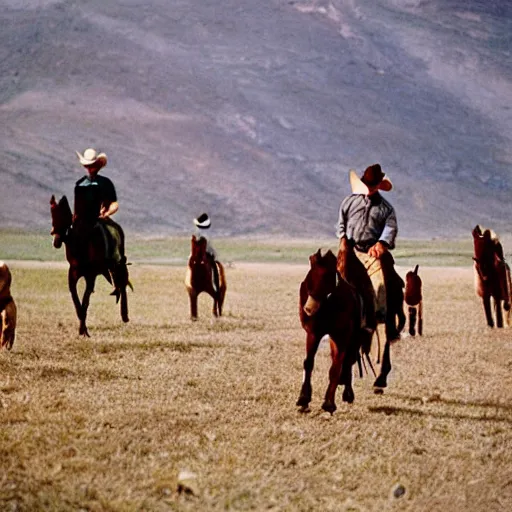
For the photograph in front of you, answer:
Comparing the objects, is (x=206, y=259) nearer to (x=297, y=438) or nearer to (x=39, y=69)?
(x=297, y=438)

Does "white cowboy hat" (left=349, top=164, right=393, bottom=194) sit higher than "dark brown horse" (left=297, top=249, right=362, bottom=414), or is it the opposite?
"white cowboy hat" (left=349, top=164, right=393, bottom=194)

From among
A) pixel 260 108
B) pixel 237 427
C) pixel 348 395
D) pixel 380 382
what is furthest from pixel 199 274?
pixel 260 108

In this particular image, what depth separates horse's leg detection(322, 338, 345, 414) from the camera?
6.23 meters

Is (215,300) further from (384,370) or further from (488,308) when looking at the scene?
(384,370)

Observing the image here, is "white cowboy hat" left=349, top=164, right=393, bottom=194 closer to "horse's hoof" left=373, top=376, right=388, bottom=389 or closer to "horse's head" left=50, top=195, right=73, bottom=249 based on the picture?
"horse's hoof" left=373, top=376, right=388, bottom=389

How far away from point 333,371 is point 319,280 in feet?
2.08

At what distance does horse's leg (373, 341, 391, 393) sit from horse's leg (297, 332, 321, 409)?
0.70 metres

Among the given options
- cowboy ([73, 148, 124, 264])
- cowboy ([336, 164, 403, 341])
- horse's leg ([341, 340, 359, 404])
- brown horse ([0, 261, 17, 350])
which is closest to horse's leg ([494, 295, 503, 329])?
cowboy ([73, 148, 124, 264])

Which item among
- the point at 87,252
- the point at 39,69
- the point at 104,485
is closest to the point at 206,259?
the point at 87,252

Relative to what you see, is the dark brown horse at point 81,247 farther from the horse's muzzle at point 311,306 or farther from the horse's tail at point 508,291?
the horse's tail at point 508,291

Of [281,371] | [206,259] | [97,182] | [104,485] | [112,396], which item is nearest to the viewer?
[104,485]

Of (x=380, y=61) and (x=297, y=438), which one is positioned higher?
(x=380, y=61)

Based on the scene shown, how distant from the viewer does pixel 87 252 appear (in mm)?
9984

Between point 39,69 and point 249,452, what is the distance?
6924 centimetres
